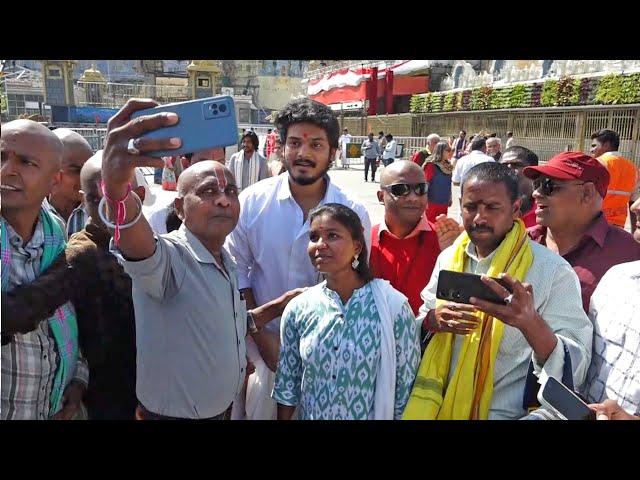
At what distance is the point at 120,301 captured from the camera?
2.10m

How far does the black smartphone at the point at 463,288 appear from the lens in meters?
1.75

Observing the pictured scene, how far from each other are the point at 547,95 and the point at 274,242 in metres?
15.3

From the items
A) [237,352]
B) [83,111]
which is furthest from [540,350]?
[83,111]

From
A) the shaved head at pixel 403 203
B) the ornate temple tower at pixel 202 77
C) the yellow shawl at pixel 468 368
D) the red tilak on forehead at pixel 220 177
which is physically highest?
the ornate temple tower at pixel 202 77

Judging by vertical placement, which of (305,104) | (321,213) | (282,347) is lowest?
(282,347)

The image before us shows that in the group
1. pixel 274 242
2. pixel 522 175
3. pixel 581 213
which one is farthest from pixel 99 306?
pixel 522 175

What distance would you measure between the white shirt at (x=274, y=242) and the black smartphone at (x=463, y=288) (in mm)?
776

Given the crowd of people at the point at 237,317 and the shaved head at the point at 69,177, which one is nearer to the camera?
the crowd of people at the point at 237,317

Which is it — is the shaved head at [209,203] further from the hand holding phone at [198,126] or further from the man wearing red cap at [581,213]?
the man wearing red cap at [581,213]

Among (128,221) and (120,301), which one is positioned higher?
(128,221)

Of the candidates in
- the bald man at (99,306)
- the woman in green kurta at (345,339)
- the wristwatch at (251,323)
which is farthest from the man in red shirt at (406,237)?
the bald man at (99,306)

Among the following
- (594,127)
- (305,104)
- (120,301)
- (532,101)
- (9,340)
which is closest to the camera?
(9,340)

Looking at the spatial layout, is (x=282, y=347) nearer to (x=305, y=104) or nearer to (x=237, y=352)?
(x=237, y=352)

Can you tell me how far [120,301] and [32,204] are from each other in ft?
1.73
